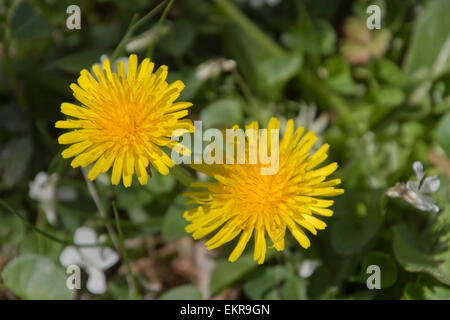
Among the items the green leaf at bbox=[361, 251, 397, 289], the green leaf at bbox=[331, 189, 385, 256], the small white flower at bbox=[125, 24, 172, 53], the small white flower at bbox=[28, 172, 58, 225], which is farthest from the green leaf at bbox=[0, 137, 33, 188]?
the green leaf at bbox=[361, 251, 397, 289]

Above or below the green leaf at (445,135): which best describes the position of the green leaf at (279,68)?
above

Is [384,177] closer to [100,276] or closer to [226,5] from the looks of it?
[226,5]

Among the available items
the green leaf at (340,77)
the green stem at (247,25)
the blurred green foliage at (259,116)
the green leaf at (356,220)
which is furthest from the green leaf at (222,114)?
the green leaf at (356,220)

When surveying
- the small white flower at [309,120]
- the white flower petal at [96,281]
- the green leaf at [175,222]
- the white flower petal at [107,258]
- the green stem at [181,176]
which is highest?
the small white flower at [309,120]

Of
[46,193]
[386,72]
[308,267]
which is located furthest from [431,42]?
[46,193]

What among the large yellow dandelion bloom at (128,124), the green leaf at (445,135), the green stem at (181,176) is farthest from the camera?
the green leaf at (445,135)

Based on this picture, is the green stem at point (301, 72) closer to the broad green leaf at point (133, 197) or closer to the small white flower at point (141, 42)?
the small white flower at point (141, 42)

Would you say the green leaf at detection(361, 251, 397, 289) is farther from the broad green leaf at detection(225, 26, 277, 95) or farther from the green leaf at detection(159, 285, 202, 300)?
the broad green leaf at detection(225, 26, 277, 95)

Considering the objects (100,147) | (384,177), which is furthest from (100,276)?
(384,177)

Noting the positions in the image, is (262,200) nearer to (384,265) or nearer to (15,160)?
(384,265)
